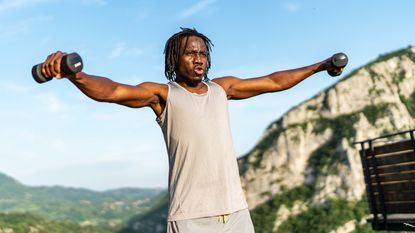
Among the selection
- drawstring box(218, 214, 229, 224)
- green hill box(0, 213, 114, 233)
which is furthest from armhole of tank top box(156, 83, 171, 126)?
green hill box(0, 213, 114, 233)

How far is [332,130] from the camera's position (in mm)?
105812

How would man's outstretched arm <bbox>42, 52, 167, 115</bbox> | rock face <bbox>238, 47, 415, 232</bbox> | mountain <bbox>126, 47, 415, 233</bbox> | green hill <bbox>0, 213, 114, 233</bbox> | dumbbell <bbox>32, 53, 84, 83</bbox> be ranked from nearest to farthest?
dumbbell <bbox>32, 53, 84, 83</bbox>
man's outstretched arm <bbox>42, 52, 167, 115</bbox>
green hill <bbox>0, 213, 114, 233</bbox>
mountain <bbox>126, 47, 415, 233</bbox>
rock face <bbox>238, 47, 415, 232</bbox>

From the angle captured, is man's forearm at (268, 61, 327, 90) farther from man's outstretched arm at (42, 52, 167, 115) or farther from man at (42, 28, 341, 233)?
man's outstretched arm at (42, 52, 167, 115)

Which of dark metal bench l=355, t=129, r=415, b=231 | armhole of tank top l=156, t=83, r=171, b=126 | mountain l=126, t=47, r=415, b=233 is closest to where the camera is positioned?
armhole of tank top l=156, t=83, r=171, b=126

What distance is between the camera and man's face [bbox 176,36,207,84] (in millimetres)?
3676

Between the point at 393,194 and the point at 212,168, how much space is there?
11188 millimetres

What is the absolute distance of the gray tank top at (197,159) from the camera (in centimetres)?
342

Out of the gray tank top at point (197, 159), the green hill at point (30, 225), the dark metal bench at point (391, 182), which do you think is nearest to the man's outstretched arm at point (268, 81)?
the gray tank top at point (197, 159)

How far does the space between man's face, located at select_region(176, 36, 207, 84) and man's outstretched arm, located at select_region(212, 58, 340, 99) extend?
1.17 feet

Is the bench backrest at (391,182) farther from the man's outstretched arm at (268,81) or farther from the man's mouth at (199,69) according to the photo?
the man's mouth at (199,69)

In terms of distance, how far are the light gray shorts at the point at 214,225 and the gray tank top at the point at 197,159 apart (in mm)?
37

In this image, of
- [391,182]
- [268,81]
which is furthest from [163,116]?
[391,182]

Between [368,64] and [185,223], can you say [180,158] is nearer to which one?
[185,223]

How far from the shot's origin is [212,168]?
11.3 feet
